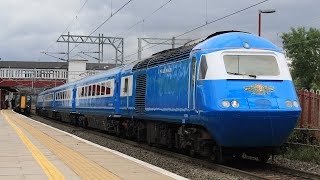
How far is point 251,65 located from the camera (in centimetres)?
1191

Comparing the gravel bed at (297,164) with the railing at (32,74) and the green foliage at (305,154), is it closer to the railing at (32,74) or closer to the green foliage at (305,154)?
the green foliage at (305,154)

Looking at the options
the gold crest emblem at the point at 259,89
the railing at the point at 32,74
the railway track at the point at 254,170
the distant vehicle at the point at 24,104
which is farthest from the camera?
the railing at the point at 32,74

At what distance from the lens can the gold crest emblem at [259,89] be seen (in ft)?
37.4

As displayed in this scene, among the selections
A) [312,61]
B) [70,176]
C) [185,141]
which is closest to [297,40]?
[312,61]

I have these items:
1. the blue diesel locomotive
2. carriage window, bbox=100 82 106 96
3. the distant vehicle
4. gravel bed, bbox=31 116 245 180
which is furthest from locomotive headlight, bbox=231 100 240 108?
the distant vehicle

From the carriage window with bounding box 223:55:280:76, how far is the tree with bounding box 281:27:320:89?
67.0 meters

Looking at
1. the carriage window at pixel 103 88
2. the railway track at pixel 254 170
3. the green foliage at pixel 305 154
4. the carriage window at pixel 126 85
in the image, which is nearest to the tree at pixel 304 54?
the carriage window at pixel 103 88

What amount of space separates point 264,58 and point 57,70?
305ft

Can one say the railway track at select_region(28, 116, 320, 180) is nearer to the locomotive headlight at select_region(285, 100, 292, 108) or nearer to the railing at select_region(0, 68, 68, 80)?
the locomotive headlight at select_region(285, 100, 292, 108)

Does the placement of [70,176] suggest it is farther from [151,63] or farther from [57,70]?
[57,70]

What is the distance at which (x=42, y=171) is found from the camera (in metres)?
9.64

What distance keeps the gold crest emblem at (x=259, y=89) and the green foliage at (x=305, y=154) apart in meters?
3.36

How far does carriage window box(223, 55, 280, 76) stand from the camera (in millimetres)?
11758

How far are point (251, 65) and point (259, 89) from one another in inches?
30.1
